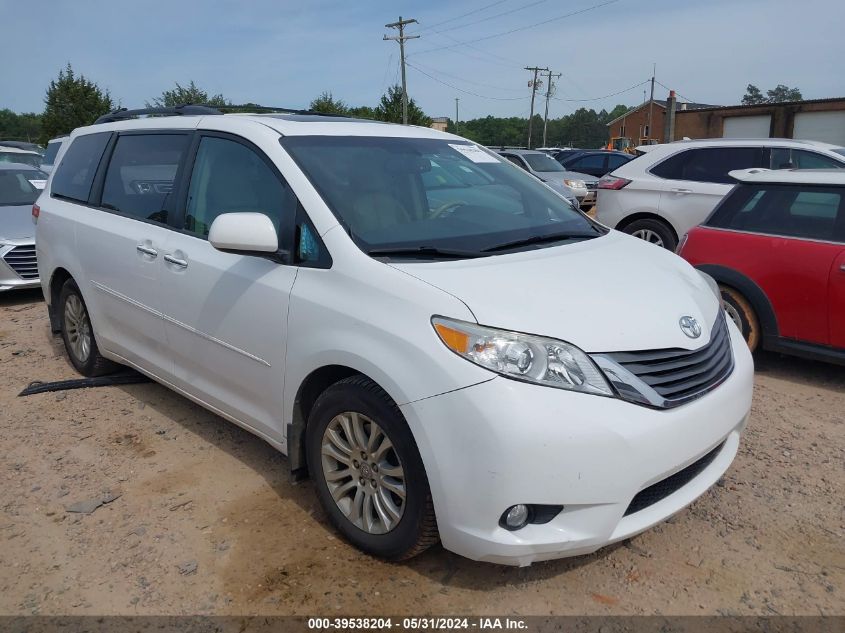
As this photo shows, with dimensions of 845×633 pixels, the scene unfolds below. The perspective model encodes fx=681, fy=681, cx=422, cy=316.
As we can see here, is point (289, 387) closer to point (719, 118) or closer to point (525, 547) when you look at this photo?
point (525, 547)

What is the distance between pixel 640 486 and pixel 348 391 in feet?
3.76

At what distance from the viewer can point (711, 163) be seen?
818cm

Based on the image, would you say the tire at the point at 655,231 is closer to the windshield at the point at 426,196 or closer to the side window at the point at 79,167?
the windshield at the point at 426,196

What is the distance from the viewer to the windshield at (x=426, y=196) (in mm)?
3004

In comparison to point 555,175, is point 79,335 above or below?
below

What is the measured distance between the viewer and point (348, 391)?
270 cm

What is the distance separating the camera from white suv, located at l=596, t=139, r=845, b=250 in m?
7.98

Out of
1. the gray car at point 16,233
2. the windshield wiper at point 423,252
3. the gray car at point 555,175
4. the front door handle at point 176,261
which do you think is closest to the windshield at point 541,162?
the gray car at point 555,175

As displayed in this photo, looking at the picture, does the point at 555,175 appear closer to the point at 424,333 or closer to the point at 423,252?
the point at 423,252

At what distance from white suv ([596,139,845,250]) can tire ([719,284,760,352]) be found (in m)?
2.90

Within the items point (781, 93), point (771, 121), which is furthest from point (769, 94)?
point (771, 121)

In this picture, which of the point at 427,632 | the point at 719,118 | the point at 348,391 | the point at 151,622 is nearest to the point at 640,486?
the point at 427,632

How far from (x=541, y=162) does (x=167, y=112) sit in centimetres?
1294

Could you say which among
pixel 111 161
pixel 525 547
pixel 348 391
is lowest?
pixel 525 547
